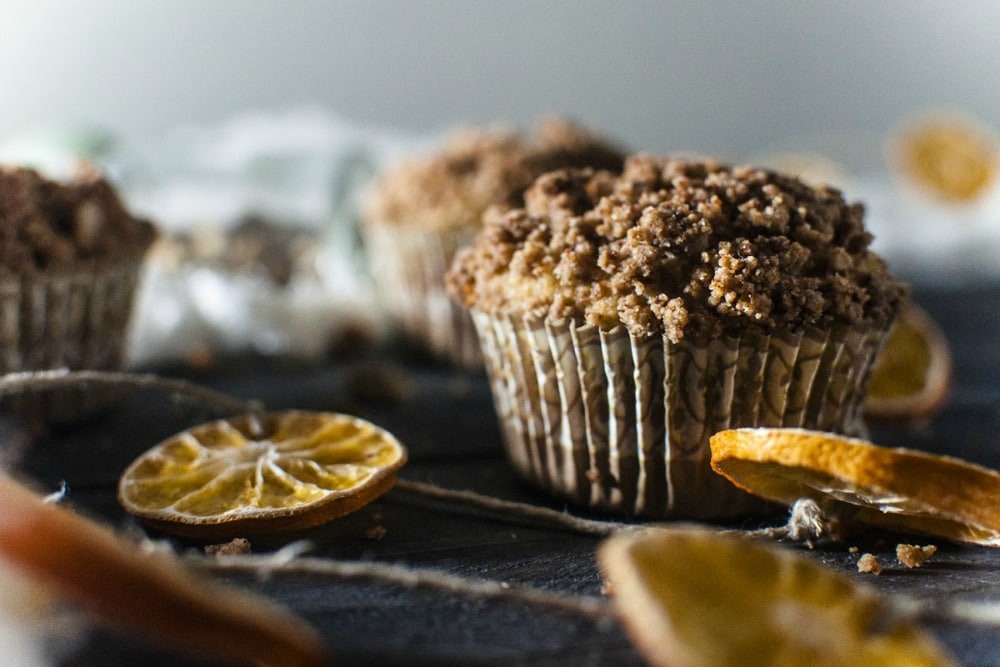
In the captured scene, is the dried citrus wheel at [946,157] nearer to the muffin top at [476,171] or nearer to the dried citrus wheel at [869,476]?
the muffin top at [476,171]

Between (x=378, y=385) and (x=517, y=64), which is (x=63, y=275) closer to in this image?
(x=378, y=385)

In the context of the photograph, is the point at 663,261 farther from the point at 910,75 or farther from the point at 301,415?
the point at 910,75

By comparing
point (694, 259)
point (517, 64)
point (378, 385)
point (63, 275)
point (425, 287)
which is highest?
point (517, 64)

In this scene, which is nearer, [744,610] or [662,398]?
[744,610]

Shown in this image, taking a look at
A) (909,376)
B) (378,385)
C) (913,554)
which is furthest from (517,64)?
(913,554)

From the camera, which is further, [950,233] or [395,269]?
[950,233]

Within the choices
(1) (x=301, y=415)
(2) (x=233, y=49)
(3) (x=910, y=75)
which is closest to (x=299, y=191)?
(2) (x=233, y=49)

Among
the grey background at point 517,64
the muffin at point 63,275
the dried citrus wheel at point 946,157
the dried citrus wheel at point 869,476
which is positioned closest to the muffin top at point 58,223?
the muffin at point 63,275
